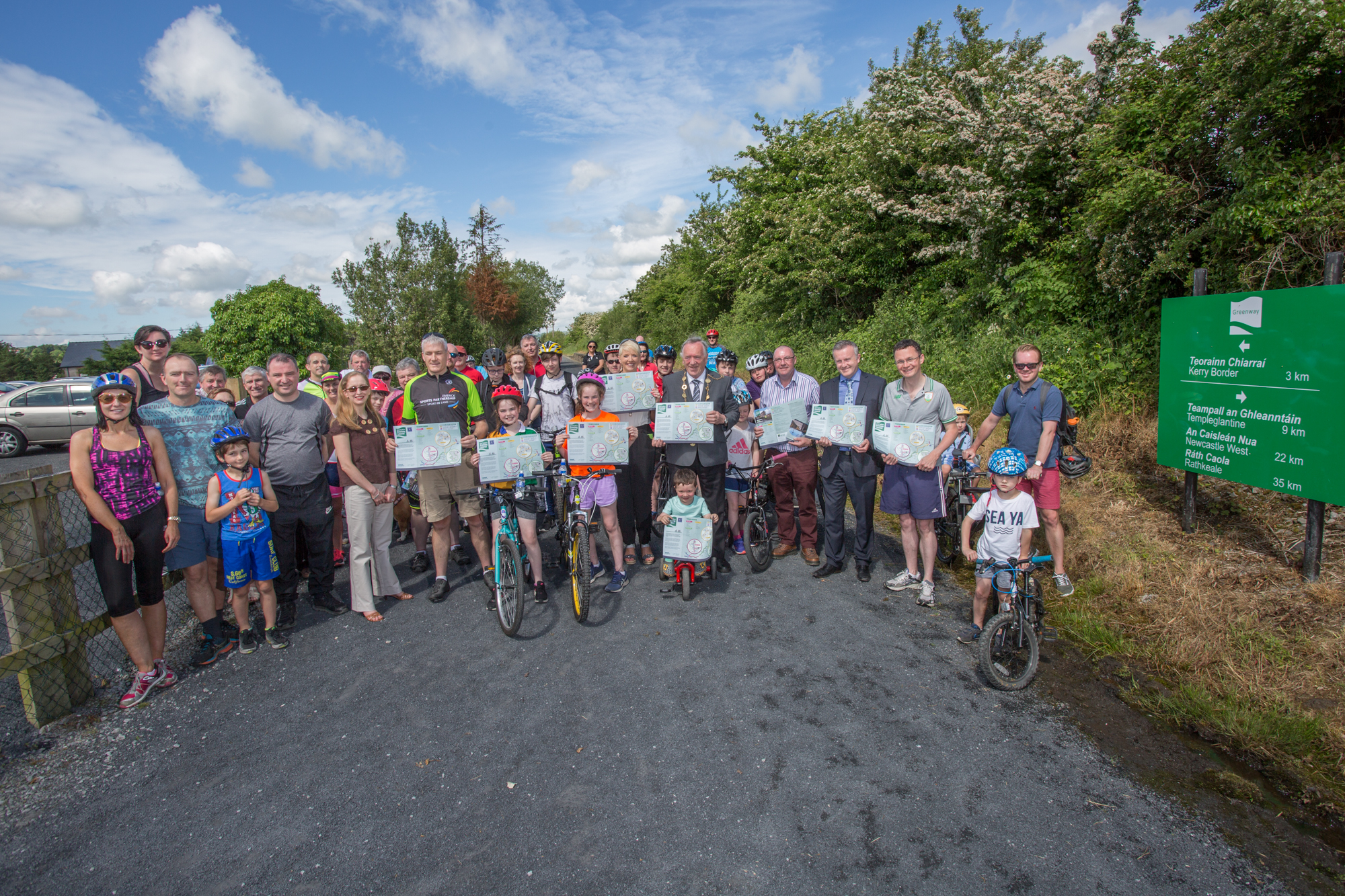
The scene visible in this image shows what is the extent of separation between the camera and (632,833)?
2961mm

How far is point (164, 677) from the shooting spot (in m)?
4.33

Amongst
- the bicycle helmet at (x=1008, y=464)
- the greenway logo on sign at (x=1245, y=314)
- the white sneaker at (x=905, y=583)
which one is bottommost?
the white sneaker at (x=905, y=583)

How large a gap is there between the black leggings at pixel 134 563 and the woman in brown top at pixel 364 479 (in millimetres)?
1308

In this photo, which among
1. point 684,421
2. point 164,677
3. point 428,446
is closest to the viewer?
point 164,677

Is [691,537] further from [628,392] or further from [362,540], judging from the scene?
[362,540]

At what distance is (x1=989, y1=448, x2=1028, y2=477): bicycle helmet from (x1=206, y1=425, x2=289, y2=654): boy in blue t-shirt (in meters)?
5.54

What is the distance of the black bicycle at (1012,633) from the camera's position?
4.09 meters

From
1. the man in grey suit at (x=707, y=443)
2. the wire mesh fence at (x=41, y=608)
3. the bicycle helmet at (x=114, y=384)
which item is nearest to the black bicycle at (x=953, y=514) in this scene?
the man in grey suit at (x=707, y=443)

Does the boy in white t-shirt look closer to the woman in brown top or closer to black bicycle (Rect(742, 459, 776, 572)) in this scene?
black bicycle (Rect(742, 459, 776, 572))

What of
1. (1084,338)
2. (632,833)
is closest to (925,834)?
(632,833)

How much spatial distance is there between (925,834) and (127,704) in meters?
5.00

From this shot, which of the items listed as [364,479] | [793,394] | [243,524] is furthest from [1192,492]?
[243,524]

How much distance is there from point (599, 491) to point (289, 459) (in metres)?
2.63

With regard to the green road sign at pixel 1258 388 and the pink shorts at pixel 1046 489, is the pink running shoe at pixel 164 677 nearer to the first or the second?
the pink shorts at pixel 1046 489
